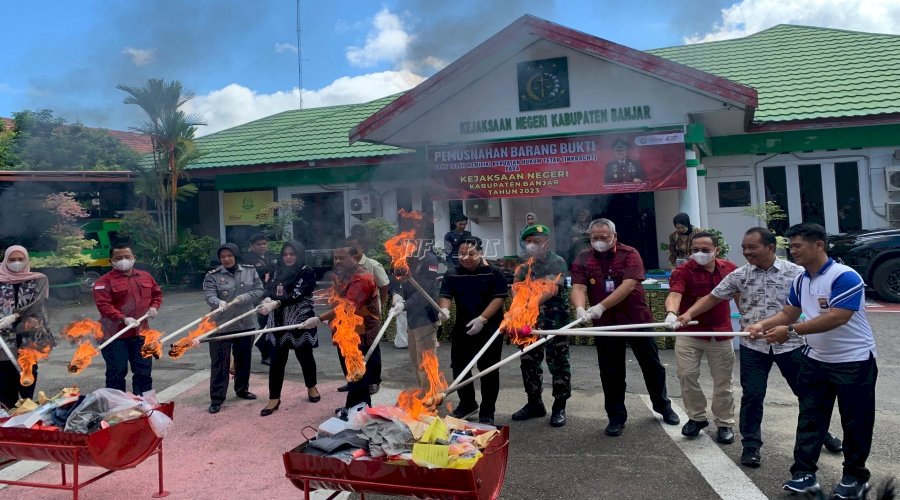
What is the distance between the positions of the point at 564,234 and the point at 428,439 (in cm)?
1039

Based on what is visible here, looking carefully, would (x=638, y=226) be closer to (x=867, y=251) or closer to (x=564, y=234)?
(x=564, y=234)

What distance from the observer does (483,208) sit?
41.1 feet

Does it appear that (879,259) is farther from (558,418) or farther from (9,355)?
(9,355)

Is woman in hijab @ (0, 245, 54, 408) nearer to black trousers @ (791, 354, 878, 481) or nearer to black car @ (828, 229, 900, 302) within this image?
black trousers @ (791, 354, 878, 481)

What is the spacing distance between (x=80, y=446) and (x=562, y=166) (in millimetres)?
8578

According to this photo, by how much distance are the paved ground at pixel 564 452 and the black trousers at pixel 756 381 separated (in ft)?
0.78

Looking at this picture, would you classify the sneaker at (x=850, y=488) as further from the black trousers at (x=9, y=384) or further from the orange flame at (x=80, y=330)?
the black trousers at (x=9, y=384)

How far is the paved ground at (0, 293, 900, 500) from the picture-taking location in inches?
166

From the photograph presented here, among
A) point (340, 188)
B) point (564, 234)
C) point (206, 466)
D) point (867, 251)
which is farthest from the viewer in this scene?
point (340, 188)

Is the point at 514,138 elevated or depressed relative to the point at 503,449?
elevated

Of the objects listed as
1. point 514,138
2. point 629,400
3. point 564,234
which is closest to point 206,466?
point 629,400

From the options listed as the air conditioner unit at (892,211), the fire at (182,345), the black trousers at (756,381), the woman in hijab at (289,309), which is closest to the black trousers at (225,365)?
the woman in hijab at (289,309)

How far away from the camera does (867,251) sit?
10.6m

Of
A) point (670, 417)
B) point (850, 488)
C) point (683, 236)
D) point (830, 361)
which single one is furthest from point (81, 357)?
point (683, 236)
